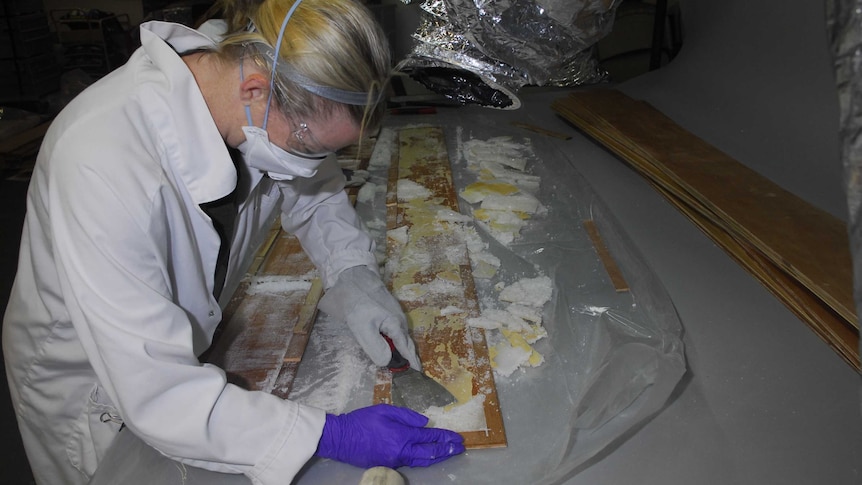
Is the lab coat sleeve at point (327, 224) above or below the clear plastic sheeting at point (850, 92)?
below

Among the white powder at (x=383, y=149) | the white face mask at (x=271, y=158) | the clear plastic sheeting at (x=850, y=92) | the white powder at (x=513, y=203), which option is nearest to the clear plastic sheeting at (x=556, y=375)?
the white powder at (x=513, y=203)

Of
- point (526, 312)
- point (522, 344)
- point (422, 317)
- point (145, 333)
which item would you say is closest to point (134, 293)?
point (145, 333)

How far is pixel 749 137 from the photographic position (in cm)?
327

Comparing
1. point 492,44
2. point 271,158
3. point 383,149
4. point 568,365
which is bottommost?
point 383,149

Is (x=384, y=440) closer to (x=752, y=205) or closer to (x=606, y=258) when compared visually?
(x=606, y=258)

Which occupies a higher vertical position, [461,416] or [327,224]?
[327,224]

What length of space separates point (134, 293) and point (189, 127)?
37cm

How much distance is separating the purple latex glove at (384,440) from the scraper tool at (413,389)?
139 mm

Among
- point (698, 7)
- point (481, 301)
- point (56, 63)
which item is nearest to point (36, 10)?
point (56, 63)

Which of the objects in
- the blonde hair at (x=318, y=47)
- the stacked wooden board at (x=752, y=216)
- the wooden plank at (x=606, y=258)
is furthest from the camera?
the wooden plank at (x=606, y=258)

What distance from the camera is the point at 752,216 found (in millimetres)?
2414

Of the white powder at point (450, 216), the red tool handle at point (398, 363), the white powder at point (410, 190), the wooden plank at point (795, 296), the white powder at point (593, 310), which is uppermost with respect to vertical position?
the wooden plank at point (795, 296)

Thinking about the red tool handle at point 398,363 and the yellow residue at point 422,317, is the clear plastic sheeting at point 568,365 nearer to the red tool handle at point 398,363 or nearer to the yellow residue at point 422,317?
the red tool handle at point 398,363

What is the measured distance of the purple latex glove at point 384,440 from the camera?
51.9 inches
